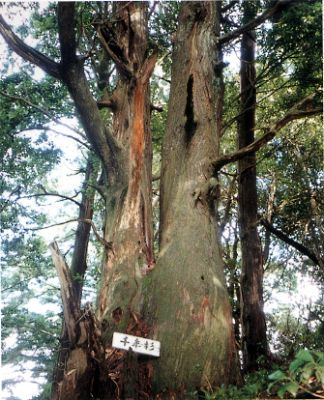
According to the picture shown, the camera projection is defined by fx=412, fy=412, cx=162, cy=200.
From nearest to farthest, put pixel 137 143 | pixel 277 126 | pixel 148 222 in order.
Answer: pixel 277 126
pixel 148 222
pixel 137 143

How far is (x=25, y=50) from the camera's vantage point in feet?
11.2

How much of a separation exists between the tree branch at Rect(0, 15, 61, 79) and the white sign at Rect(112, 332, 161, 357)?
221cm

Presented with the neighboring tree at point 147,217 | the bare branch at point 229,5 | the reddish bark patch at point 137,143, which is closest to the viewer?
the neighboring tree at point 147,217

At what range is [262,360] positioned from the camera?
493cm

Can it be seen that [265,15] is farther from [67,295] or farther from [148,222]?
[67,295]

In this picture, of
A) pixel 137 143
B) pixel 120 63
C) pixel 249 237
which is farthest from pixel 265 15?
pixel 249 237

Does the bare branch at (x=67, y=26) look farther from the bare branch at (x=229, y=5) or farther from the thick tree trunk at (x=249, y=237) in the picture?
the bare branch at (x=229, y=5)

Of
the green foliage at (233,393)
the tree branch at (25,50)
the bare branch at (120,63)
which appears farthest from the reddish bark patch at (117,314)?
the bare branch at (120,63)

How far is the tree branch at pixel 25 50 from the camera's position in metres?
3.37

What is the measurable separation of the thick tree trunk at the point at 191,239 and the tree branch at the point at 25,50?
1460 millimetres

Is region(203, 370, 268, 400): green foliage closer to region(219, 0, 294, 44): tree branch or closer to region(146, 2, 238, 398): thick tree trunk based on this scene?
region(146, 2, 238, 398): thick tree trunk

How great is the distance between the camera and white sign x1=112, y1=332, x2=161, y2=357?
282cm

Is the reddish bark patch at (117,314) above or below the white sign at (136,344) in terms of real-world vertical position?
above

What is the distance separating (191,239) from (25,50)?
2.13m
